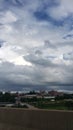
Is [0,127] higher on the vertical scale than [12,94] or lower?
lower

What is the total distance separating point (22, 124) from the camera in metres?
10.3

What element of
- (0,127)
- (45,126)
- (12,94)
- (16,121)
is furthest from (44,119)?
(12,94)

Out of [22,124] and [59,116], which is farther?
[22,124]

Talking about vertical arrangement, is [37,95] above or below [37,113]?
above

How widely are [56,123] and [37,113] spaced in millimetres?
1130

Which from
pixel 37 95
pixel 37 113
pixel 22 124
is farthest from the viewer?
pixel 37 95

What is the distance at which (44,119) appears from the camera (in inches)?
361

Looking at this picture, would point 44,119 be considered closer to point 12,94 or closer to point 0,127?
point 0,127

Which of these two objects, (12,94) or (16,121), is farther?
(12,94)

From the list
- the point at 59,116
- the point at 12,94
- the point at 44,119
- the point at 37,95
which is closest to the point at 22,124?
the point at 44,119

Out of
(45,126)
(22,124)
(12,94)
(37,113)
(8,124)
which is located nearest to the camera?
(45,126)

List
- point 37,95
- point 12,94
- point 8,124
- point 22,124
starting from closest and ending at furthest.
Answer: point 22,124, point 8,124, point 12,94, point 37,95

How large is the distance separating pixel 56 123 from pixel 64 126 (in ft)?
1.13

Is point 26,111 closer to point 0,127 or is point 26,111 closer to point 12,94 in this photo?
point 0,127
